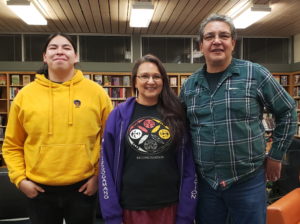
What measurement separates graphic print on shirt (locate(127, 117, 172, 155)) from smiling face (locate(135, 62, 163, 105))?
0.49 feet

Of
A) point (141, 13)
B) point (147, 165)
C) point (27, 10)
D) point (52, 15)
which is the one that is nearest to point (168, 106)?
point (147, 165)

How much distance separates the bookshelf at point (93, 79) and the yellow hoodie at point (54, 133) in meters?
4.80

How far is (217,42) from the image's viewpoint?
1.45 meters

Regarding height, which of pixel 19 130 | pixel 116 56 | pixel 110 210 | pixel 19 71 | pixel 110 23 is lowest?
pixel 110 210

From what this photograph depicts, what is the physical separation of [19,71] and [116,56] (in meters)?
2.29

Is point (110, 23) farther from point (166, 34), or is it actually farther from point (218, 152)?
point (218, 152)

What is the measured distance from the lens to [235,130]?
1.42 metres

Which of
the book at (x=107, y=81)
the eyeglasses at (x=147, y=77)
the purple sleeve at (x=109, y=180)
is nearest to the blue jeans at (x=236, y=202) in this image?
the purple sleeve at (x=109, y=180)

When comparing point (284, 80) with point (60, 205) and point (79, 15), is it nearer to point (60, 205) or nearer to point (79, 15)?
point (79, 15)

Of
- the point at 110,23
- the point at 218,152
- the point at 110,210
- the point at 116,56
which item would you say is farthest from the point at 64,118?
the point at 116,56

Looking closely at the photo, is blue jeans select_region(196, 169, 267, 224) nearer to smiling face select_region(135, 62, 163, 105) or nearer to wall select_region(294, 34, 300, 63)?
smiling face select_region(135, 62, 163, 105)

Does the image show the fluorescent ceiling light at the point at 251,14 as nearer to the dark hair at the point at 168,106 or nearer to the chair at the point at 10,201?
the dark hair at the point at 168,106

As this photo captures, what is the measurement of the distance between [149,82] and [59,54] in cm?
52

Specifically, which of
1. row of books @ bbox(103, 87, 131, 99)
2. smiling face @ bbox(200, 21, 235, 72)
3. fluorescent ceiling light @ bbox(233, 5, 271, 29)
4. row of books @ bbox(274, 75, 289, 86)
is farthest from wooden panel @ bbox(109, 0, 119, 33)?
row of books @ bbox(274, 75, 289, 86)
